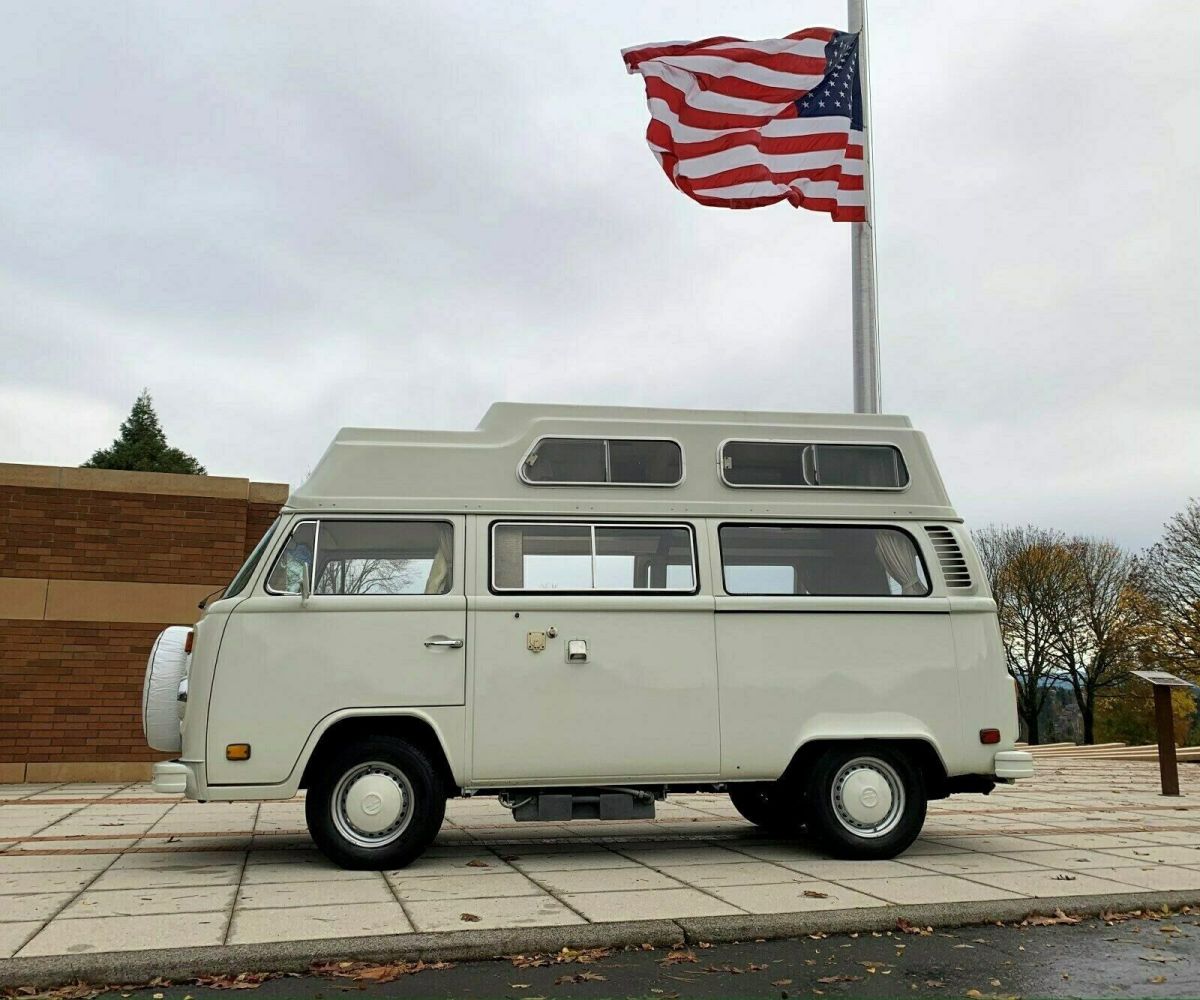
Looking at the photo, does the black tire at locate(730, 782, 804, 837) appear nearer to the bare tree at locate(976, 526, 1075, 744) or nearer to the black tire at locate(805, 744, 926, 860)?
the black tire at locate(805, 744, 926, 860)

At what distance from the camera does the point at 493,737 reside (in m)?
7.66

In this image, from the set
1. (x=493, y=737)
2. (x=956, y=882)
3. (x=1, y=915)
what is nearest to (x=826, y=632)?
(x=956, y=882)

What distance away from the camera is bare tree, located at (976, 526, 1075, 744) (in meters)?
46.0

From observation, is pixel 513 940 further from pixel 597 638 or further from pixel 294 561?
pixel 294 561

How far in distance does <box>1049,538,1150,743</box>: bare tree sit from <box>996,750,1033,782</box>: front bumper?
39.9 meters

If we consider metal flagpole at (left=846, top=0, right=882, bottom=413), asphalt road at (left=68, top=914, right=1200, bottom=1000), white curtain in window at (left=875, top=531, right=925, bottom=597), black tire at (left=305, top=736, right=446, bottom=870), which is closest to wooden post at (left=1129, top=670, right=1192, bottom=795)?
metal flagpole at (left=846, top=0, right=882, bottom=413)

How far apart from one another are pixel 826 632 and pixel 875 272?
653cm

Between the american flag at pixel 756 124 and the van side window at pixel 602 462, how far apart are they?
5.65 m

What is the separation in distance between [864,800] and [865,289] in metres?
6.95

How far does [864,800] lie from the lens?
8.14m

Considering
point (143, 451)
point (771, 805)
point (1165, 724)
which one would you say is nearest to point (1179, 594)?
point (1165, 724)

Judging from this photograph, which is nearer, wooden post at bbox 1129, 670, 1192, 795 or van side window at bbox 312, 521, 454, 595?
van side window at bbox 312, 521, 454, 595

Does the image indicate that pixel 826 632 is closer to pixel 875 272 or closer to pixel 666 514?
Result: pixel 666 514

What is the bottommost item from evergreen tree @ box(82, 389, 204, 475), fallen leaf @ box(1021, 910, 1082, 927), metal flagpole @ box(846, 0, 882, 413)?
fallen leaf @ box(1021, 910, 1082, 927)
